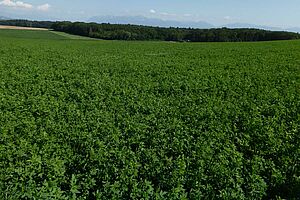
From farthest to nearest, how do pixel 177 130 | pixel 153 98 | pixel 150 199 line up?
pixel 153 98
pixel 177 130
pixel 150 199

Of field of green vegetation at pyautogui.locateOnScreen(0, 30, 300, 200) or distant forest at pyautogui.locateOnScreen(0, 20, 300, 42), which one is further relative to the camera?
distant forest at pyautogui.locateOnScreen(0, 20, 300, 42)

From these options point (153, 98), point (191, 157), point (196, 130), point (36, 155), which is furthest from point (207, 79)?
point (36, 155)

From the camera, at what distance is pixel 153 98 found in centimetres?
1306

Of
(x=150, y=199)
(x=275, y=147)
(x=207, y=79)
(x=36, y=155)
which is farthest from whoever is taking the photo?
(x=207, y=79)

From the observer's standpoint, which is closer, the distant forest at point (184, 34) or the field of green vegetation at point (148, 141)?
the field of green vegetation at point (148, 141)

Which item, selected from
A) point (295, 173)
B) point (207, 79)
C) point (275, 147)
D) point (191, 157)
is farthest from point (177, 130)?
point (207, 79)

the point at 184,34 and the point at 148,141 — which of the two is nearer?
the point at 148,141

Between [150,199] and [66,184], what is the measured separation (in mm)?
1712

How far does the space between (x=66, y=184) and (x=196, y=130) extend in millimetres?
3955

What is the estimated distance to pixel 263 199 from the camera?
21.5ft

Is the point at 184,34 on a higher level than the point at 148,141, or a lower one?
higher

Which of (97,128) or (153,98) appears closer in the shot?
(97,128)

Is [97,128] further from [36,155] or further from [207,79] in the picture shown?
[207,79]

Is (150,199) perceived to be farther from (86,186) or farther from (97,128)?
(97,128)
